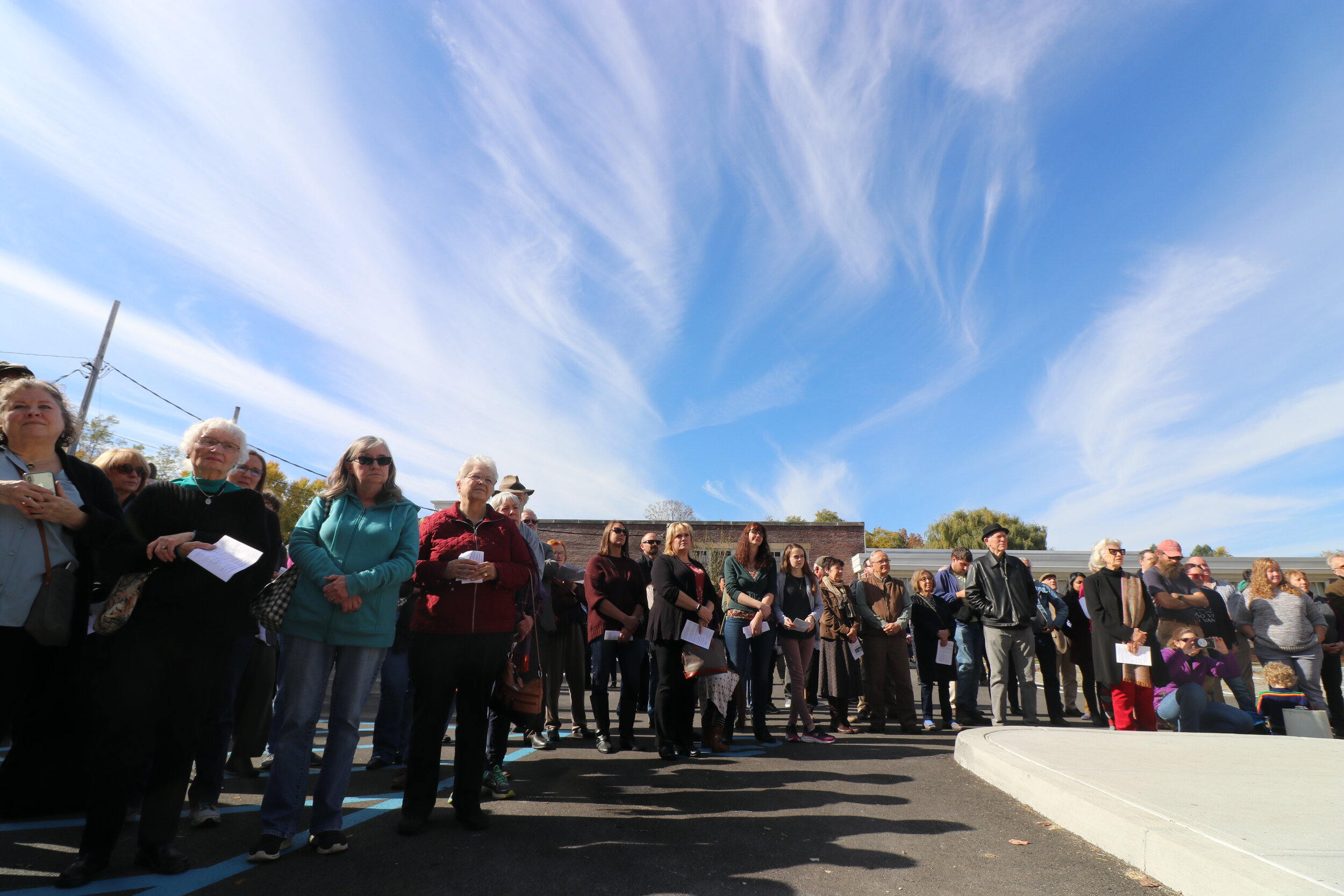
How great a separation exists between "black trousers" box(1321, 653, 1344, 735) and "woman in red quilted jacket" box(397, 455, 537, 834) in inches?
391

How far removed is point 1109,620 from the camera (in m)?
7.28

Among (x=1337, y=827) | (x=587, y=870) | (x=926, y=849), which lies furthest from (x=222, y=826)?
(x=1337, y=827)

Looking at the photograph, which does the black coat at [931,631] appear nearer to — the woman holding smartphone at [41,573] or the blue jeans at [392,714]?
the blue jeans at [392,714]

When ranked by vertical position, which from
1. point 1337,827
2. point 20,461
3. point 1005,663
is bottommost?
point 1337,827

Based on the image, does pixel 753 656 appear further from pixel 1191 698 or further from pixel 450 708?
pixel 1191 698

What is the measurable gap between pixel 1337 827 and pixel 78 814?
660 centimetres

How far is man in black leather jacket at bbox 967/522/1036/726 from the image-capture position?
7.71m

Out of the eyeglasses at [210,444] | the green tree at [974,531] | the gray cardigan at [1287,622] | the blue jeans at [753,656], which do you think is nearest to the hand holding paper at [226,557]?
the eyeglasses at [210,444]

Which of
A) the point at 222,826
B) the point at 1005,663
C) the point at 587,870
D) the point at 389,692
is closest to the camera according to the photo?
the point at 587,870

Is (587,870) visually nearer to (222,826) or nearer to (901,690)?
(222,826)

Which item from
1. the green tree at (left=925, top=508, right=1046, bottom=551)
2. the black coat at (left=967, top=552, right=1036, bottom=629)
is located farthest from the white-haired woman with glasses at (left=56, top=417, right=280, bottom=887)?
the green tree at (left=925, top=508, right=1046, bottom=551)

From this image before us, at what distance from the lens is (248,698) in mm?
4941

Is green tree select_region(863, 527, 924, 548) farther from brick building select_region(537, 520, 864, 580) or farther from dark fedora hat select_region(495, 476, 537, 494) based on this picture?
dark fedora hat select_region(495, 476, 537, 494)

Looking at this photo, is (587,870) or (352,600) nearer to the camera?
(587,870)
